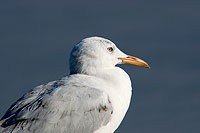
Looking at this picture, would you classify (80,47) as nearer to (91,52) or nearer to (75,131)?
(91,52)

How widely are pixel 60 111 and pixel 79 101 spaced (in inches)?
12.2

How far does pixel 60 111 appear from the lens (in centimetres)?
1266

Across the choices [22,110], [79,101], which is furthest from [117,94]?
[22,110]

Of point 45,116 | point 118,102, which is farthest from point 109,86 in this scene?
point 45,116

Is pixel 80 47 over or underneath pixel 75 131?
over

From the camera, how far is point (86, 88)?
12906 millimetres

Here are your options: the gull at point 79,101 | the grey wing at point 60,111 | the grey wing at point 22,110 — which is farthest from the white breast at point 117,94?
the grey wing at point 22,110

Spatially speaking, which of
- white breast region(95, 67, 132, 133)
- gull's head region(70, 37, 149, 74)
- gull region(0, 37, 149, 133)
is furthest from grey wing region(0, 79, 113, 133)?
gull's head region(70, 37, 149, 74)

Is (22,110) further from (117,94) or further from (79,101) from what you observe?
(117,94)

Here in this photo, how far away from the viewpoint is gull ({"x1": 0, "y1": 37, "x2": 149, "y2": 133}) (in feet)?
41.4

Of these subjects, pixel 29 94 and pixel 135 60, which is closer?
pixel 29 94

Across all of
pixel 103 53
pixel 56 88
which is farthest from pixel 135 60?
pixel 56 88

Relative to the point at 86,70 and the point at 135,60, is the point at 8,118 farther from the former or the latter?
the point at 135,60

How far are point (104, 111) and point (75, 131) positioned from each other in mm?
501
